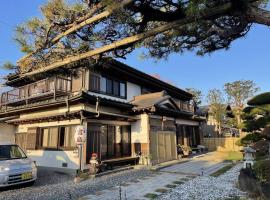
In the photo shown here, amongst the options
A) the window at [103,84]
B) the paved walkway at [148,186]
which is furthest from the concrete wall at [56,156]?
the paved walkway at [148,186]

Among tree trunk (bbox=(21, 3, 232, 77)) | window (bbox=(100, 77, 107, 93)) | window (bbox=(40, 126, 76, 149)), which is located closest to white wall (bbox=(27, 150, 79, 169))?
window (bbox=(40, 126, 76, 149))

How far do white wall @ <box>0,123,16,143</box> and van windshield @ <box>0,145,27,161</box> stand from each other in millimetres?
7237

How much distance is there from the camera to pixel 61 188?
8680 millimetres

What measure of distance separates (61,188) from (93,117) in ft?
13.7

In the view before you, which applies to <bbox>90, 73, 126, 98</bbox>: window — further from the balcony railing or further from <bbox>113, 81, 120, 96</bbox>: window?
the balcony railing

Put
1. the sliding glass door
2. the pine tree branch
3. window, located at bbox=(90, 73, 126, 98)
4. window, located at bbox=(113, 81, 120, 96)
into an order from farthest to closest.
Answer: window, located at bbox=(113, 81, 120, 96), window, located at bbox=(90, 73, 126, 98), the sliding glass door, the pine tree branch

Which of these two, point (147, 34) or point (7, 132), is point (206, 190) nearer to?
point (147, 34)

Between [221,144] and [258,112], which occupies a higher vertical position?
[258,112]

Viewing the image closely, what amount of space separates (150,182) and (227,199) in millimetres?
3394

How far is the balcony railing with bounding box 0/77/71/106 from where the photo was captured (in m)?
13.5

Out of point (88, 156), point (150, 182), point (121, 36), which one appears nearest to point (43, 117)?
point (88, 156)

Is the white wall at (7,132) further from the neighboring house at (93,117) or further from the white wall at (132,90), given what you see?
the white wall at (132,90)

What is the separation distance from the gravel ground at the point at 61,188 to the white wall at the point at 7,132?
269 inches

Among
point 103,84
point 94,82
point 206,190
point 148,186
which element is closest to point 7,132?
point 94,82
